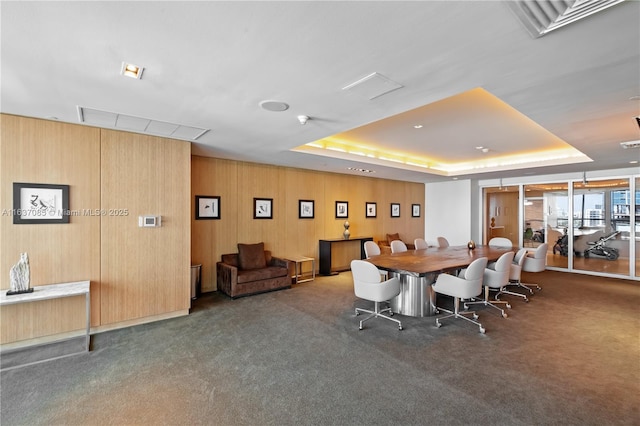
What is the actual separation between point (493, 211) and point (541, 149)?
12.0ft

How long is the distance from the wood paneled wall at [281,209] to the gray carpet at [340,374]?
6.14 feet

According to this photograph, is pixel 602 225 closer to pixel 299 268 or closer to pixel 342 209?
pixel 342 209

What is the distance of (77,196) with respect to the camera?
12.3 feet

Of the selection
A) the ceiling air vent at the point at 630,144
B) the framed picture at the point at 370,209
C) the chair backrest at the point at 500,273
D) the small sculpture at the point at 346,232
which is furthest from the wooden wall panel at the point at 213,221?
the ceiling air vent at the point at 630,144

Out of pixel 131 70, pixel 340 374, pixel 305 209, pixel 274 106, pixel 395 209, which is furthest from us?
pixel 395 209

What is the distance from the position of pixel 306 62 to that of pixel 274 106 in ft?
3.17

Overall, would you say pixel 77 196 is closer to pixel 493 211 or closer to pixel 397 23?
pixel 397 23

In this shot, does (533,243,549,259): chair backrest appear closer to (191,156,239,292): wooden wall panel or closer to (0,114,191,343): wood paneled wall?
(191,156,239,292): wooden wall panel

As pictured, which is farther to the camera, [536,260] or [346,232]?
[346,232]

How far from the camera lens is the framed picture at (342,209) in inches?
316

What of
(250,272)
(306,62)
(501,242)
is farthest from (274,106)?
(501,242)

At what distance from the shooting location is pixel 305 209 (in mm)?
7363

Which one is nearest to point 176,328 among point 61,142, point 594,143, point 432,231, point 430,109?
point 61,142

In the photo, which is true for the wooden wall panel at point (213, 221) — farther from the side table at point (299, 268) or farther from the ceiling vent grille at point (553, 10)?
the ceiling vent grille at point (553, 10)
